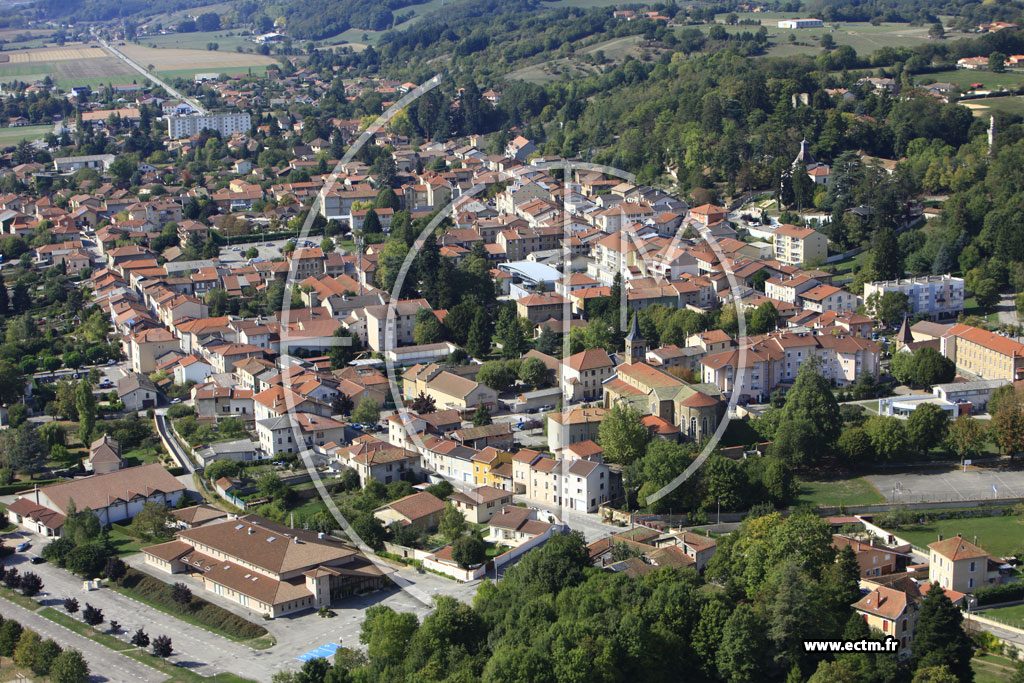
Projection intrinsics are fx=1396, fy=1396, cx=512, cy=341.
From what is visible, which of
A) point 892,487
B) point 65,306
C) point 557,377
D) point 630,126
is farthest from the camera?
point 630,126

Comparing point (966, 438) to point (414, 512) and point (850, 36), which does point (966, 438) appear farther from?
point (850, 36)

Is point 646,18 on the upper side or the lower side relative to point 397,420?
upper

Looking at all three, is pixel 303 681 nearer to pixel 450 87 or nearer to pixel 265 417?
pixel 265 417

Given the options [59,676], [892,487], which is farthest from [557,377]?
[59,676]

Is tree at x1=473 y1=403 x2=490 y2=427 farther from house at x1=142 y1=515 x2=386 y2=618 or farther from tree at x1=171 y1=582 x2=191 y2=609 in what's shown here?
tree at x1=171 y1=582 x2=191 y2=609

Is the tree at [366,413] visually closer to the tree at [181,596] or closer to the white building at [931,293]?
the tree at [181,596]

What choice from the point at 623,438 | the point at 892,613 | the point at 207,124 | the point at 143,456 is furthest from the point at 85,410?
the point at 207,124
